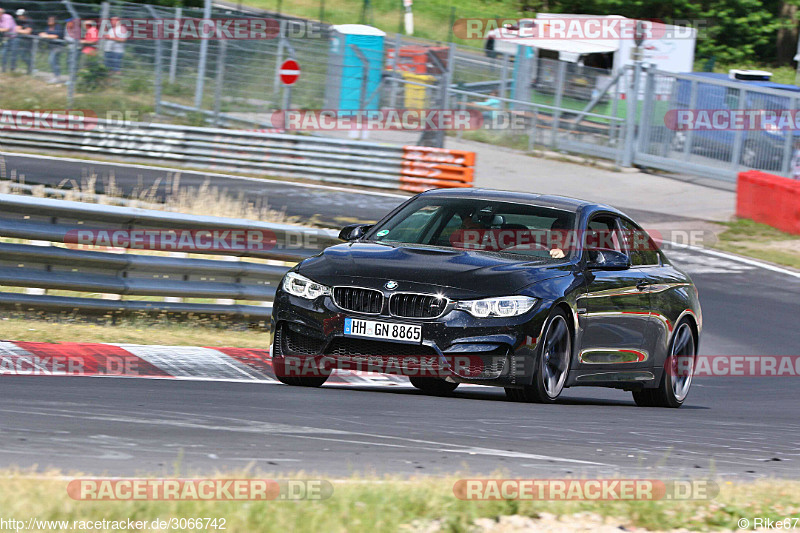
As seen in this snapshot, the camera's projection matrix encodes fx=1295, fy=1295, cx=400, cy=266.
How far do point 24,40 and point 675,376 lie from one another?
20.6 meters

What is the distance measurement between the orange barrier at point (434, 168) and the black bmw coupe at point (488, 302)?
48.8 ft

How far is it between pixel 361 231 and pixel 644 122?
22.3 meters

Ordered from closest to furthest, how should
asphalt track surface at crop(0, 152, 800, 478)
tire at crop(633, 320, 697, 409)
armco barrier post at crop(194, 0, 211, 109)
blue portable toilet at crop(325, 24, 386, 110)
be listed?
asphalt track surface at crop(0, 152, 800, 478) → tire at crop(633, 320, 697, 409) → blue portable toilet at crop(325, 24, 386, 110) → armco barrier post at crop(194, 0, 211, 109)

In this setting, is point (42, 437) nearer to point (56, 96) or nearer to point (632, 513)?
point (632, 513)

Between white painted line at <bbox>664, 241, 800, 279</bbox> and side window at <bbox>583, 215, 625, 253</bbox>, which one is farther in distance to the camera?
white painted line at <bbox>664, 241, 800, 279</bbox>

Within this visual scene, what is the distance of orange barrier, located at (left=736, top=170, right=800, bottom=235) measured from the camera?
2212cm

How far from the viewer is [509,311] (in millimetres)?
7844

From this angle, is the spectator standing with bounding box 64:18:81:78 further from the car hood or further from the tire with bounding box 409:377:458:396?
the car hood

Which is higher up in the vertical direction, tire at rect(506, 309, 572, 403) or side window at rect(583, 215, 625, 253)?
side window at rect(583, 215, 625, 253)

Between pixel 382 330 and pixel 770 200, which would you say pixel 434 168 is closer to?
pixel 770 200

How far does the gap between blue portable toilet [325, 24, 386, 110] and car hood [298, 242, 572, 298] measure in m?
18.8

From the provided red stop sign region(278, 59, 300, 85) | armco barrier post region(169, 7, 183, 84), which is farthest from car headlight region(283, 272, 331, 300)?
armco barrier post region(169, 7, 183, 84)

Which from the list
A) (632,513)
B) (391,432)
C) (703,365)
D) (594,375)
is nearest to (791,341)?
(703,365)

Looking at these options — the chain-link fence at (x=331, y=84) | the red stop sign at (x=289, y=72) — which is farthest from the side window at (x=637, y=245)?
the red stop sign at (x=289, y=72)
